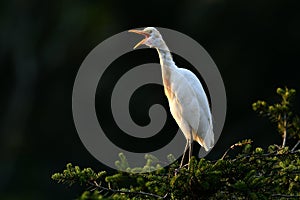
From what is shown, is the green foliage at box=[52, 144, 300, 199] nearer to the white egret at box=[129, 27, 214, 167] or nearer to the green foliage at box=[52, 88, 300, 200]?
the green foliage at box=[52, 88, 300, 200]

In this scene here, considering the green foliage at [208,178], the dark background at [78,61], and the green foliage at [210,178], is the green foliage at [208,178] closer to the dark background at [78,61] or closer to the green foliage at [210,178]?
the green foliage at [210,178]

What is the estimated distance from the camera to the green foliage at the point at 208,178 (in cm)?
212

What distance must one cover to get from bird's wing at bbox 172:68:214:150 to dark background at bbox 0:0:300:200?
13.7 feet

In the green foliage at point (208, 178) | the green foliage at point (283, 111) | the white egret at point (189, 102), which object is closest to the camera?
the green foliage at point (208, 178)

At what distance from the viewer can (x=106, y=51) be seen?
8188 mm

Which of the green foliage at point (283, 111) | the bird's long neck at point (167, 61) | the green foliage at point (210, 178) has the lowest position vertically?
the green foliage at point (210, 178)

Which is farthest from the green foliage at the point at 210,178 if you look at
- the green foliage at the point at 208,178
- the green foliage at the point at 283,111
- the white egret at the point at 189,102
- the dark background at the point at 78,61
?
the dark background at the point at 78,61

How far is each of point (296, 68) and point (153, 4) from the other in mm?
2421

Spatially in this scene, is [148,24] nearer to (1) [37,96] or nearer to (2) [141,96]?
(2) [141,96]

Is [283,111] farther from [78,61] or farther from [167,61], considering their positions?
[78,61]

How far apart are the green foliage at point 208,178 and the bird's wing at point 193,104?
0.88 meters

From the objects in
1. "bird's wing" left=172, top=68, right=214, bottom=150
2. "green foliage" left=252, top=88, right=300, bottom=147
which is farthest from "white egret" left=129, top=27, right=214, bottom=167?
"green foliage" left=252, top=88, right=300, bottom=147

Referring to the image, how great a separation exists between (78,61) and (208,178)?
773 cm

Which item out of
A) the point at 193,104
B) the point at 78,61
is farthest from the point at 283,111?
the point at 78,61
